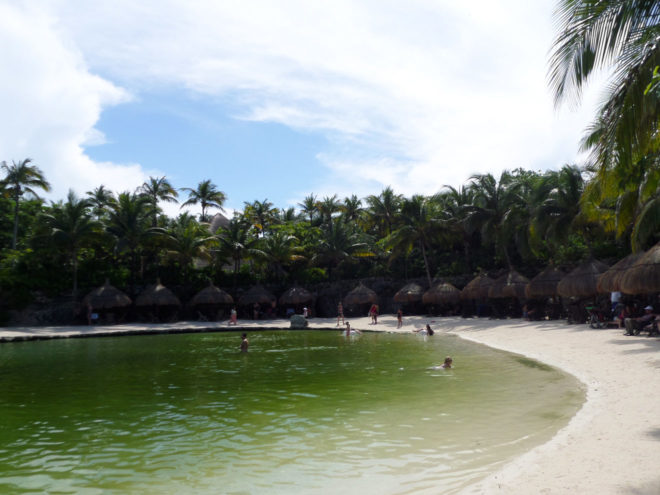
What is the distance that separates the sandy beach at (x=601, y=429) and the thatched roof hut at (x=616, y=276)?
59.8 inches

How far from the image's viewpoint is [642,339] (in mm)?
14742

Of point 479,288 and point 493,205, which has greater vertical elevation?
point 493,205

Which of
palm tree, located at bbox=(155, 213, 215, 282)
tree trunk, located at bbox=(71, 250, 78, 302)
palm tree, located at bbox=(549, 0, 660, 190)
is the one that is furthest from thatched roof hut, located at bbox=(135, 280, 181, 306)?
palm tree, located at bbox=(549, 0, 660, 190)

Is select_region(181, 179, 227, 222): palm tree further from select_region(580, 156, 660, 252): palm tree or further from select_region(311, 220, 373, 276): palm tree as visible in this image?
select_region(580, 156, 660, 252): palm tree

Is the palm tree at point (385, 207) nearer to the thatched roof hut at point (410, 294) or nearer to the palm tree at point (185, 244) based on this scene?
the thatched roof hut at point (410, 294)

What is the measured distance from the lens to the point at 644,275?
50.7 ft

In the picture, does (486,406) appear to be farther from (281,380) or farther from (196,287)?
(196,287)

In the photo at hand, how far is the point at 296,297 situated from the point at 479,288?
12331 mm

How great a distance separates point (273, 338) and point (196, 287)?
44.8 feet

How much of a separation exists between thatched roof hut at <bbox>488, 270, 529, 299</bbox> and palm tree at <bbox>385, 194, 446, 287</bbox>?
6.60 meters

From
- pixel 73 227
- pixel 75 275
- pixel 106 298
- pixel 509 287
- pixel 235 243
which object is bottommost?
pixel 106 298

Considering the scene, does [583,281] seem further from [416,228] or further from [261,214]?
[261,214]

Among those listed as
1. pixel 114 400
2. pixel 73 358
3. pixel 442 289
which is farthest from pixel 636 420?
pixel 442 289

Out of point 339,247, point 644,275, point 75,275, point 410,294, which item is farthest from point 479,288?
point 75,275
